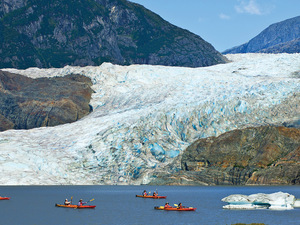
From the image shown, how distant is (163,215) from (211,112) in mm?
39076

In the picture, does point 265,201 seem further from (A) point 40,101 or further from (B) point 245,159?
(A) point 40,101

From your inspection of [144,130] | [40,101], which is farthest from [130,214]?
[40,101]

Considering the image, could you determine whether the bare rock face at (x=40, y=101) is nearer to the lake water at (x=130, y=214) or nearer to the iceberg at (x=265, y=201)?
the lake water at (x=130, y=214)

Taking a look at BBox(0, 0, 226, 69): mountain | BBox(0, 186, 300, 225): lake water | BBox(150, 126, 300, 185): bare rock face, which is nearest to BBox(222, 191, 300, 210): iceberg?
BBox(0, 186, 300, 225): lake water

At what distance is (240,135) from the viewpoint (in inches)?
3095

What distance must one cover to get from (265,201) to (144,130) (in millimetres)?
35485

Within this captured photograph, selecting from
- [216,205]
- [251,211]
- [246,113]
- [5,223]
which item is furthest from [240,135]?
[5,223]

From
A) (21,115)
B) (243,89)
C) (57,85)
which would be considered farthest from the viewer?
(57,85)

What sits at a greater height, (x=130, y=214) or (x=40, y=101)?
(x=40, y=101)

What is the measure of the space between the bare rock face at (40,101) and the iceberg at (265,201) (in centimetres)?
5833

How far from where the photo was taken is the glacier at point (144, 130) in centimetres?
7638

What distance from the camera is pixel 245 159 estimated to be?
76.9 metres

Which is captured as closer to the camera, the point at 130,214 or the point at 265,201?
the point at 130,214

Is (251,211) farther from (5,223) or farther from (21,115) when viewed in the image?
(21,115)
